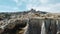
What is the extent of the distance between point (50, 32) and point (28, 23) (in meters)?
4.19

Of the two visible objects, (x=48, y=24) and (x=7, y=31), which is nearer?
(x=48, y=24)

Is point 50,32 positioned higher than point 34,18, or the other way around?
point 34,18

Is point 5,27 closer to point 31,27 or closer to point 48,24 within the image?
point 31,27

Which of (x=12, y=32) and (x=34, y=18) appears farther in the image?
(x=12, y=32)

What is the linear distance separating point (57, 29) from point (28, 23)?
5202 mm

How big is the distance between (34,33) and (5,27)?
216 inches

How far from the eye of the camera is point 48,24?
38156 millimetres

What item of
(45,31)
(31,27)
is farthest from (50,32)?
(31,27)

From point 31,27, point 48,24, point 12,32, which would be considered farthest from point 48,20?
point 12,32

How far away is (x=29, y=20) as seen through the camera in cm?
3925

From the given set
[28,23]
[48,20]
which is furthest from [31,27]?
[48,20]

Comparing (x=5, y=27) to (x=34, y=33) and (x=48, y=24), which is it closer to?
(x=34, y=33)

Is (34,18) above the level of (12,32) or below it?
above

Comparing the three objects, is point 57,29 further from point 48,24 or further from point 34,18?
point 34,18
